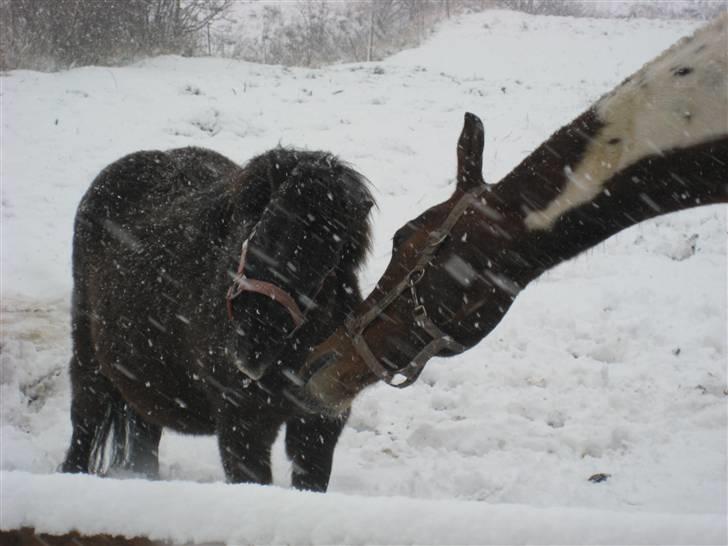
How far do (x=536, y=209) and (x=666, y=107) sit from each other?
42cm

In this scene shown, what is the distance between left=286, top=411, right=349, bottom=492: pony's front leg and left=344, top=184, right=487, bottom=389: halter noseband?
2.58 ft

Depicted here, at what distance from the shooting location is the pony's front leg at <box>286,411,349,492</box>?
9.04ft

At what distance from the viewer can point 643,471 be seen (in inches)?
138

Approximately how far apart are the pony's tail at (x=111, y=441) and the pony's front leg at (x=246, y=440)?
1.30 meters

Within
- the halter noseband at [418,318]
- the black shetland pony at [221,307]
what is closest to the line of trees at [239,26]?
the black shetland pony at [221,307]

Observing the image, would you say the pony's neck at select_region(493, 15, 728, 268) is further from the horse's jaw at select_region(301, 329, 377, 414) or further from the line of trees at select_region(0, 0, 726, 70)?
the line of trees at select_region(0, 0, 726, 70)

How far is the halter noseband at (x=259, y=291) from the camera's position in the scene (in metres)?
2.31

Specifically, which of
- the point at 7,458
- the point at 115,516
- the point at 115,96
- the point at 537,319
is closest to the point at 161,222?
the point at 7,458

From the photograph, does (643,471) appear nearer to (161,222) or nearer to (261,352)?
(261,352)

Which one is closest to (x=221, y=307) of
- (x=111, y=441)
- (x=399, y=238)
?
(x=399, y=238)

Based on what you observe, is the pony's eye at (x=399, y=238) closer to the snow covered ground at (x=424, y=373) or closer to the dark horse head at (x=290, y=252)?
the dark horse head at (x=290, y=252)

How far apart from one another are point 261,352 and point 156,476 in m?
1.72

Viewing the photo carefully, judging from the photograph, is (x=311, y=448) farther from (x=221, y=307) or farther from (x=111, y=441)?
(x=111, y=441)

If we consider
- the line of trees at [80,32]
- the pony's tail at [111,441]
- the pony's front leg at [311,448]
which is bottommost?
the pony's tail at [111,441]
